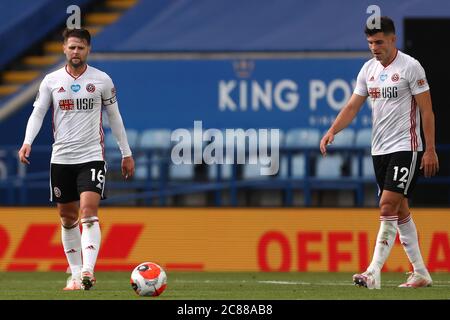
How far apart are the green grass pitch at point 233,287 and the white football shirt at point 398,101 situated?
117 cm

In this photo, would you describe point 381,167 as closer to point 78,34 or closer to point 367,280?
point 367,280

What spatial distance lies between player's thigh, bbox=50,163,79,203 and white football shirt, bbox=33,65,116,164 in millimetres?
69

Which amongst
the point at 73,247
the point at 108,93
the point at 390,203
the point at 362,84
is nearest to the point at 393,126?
the point at 362,84

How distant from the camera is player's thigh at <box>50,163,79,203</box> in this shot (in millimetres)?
11484

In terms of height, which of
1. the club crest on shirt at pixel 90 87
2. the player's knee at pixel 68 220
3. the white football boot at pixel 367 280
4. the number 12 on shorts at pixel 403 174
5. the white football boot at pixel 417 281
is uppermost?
the club crest on shirt at pixel 90 87

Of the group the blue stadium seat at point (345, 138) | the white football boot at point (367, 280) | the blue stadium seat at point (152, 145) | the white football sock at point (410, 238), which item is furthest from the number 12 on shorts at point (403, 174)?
the blue stadium seat at point (152, 145)

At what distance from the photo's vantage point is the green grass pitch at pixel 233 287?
1043 centimetres

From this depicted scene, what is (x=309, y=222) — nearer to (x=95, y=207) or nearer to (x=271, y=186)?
(x=271, y=186)

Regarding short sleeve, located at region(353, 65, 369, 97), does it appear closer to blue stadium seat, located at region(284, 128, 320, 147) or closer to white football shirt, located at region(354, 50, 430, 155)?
white football shirt, located at region(354, 50, 430, 155)

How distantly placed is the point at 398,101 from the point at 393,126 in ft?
0.66

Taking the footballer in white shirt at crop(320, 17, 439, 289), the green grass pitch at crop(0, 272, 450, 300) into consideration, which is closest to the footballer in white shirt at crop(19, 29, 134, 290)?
the green grass pitch at crop(0, 272, 450, 300)

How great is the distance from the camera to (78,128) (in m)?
11.4

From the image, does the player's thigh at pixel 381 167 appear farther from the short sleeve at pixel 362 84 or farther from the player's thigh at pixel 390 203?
the short sleeve at pixel 362 84

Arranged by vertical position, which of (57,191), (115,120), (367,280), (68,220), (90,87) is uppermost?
(90,87)
